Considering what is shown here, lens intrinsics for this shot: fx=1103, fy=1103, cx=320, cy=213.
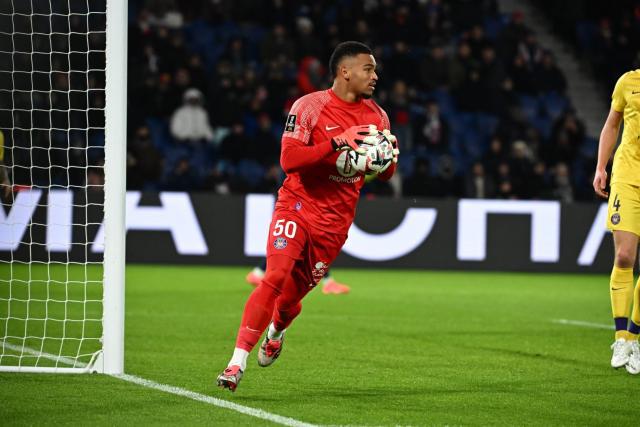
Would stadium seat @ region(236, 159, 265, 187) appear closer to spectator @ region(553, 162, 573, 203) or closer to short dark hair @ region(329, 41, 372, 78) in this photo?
spectator @ region(553, 162, 573, 203)

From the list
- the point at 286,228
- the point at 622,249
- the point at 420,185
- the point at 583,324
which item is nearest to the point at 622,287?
the point at 622,249

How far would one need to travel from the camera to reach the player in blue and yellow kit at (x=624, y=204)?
7.08 m

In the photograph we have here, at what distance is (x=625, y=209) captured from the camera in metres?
7.08

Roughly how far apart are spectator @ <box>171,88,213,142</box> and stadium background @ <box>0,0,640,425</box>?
33mm

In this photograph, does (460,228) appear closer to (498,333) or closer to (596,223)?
(596,223)

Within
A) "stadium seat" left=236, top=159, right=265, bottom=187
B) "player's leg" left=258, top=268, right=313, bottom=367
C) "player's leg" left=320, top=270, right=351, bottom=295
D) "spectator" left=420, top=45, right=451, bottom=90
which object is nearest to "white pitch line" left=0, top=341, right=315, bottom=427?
"player's leg" left=258, top=268, right=313, bottom=367

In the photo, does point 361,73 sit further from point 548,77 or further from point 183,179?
point 548,77

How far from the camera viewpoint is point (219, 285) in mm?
13586

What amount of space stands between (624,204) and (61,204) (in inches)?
384

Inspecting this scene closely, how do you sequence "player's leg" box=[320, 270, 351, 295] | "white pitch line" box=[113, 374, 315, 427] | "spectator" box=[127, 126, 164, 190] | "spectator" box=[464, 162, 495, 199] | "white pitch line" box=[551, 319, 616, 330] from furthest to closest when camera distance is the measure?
"spectator" box=[464, 162, 495, 199] → "spectator" box=[127, 126, 164, 190] → "player's leg" box=[320, 270, 351, 295] → "white pitch line" box=[551, 319, 616, 330] → "white pitch line" box=[113, 374, 315, 427]


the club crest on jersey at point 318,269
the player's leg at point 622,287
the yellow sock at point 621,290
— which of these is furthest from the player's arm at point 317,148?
the yellow sock at point 621,290

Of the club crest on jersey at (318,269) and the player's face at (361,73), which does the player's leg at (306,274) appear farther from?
the player's face at (361,73)

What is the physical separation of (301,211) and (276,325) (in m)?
0.88

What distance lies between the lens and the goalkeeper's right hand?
231 inches
